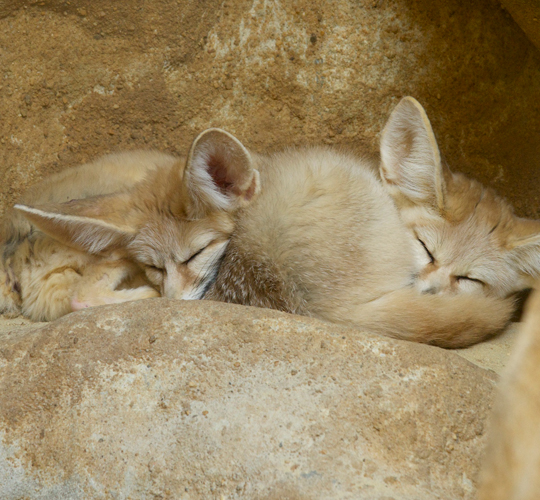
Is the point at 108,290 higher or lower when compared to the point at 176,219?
lower

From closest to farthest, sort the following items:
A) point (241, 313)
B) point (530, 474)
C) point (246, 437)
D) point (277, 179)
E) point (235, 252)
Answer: point (530, 474) → point (246, 437) → point (241, 313) → point (235, 252) → point (277, 179)

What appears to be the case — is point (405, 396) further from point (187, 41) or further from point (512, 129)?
point (187, 41)

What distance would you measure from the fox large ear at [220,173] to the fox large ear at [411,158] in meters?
0.73

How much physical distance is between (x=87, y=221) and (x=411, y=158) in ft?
5.21

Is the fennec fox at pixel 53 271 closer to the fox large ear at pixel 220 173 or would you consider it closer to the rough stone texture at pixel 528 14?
the fox large ear at pixel 220 173

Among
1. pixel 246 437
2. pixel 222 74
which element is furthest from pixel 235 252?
pixel 222 74

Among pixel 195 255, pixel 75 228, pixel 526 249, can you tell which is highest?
pixel 526 249

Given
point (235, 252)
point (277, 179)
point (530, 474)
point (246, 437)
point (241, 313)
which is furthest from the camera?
point (277, 179)

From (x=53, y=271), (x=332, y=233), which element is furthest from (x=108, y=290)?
(x=332, y=233)

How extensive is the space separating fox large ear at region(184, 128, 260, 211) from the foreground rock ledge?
83cm

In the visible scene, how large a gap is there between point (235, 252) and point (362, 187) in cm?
65

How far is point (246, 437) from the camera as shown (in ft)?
5.25

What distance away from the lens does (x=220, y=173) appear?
8.65 feet

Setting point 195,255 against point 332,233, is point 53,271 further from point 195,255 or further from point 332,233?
point 332,233
